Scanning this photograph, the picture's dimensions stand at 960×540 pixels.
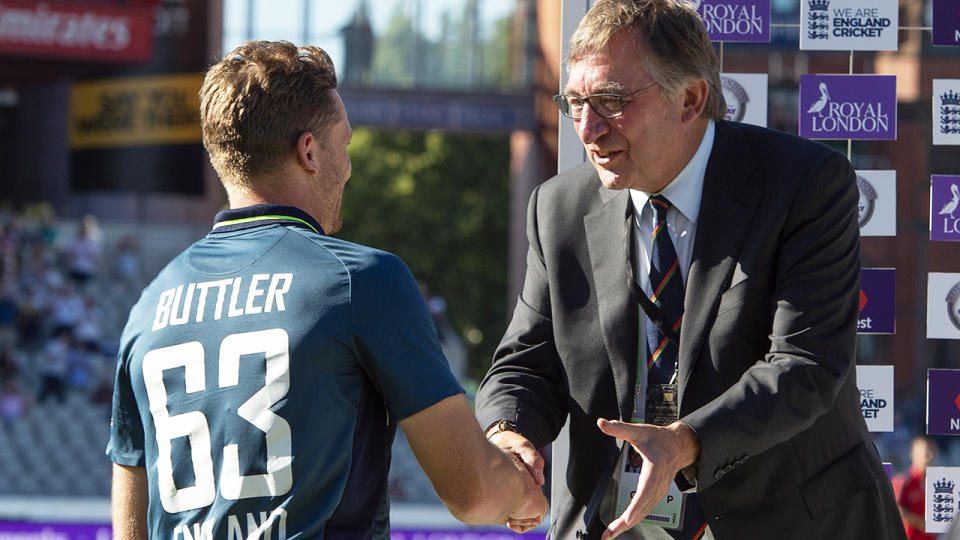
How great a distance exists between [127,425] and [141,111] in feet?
Answer: 83.7

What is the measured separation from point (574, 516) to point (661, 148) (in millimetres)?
776

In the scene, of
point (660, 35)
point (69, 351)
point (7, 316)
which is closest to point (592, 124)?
point (660, 35)

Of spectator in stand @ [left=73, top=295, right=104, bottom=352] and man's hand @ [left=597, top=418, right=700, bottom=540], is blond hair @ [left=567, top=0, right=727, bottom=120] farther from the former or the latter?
spectator in stand @ [left=73, top=295, right=104, bottom=352]

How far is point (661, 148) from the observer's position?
2.39 metres

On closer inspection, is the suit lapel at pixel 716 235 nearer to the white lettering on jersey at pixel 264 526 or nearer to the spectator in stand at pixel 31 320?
the white lettering on jersey at pixel 264 526

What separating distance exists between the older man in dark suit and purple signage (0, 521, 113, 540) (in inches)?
269

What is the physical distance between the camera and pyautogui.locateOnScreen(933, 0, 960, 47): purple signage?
3104mm

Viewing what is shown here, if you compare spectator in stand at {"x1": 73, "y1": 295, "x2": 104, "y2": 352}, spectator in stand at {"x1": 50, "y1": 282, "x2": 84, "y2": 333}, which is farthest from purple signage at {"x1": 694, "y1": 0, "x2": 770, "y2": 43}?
spectator in stand at {"x1": 50, "y1": 282, "x2": 84, "y2": 333}

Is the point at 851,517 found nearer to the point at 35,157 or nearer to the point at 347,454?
the point at 347,454

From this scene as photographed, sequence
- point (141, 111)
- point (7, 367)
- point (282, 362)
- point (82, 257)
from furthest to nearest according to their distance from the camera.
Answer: point (141, 111) → point (82, 257) → point (7, 367) → point (282, 362)

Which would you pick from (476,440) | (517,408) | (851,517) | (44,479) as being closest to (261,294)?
(476,440)

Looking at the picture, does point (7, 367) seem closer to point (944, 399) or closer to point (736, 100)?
point (736, 100)

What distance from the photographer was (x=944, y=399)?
3.20 meters

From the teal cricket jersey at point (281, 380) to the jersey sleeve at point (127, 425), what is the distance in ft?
0.33
